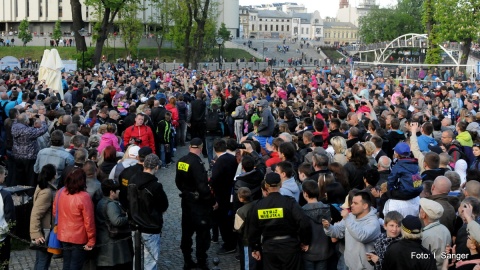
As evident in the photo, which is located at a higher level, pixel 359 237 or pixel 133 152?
pixel 133 152

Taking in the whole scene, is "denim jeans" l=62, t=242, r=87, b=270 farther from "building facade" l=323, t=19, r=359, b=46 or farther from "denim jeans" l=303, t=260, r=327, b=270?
"building facade" l=323, t=19, r=359, b=46

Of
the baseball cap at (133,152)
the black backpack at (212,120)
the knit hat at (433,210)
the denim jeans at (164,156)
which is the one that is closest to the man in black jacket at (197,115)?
the denim jeans at (164,156)

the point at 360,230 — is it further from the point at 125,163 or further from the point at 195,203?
the point at 125,163

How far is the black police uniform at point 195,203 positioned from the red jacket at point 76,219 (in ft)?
5.96

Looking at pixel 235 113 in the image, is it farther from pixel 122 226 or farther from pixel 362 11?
pixel 362 11

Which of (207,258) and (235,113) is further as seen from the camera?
(235,113)

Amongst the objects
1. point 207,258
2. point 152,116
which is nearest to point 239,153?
point 207,258

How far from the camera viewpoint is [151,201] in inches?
354

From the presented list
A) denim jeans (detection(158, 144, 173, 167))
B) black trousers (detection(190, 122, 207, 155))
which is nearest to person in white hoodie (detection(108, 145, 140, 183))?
denim jeans (detection(158, 144, 173, 167))

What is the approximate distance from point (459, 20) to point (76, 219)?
50211 mm

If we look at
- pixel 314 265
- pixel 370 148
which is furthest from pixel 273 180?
pixel 370 148

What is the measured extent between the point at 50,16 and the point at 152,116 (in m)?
89.8

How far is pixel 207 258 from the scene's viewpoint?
34.6ft

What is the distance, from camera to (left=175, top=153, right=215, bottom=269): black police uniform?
9.82m
